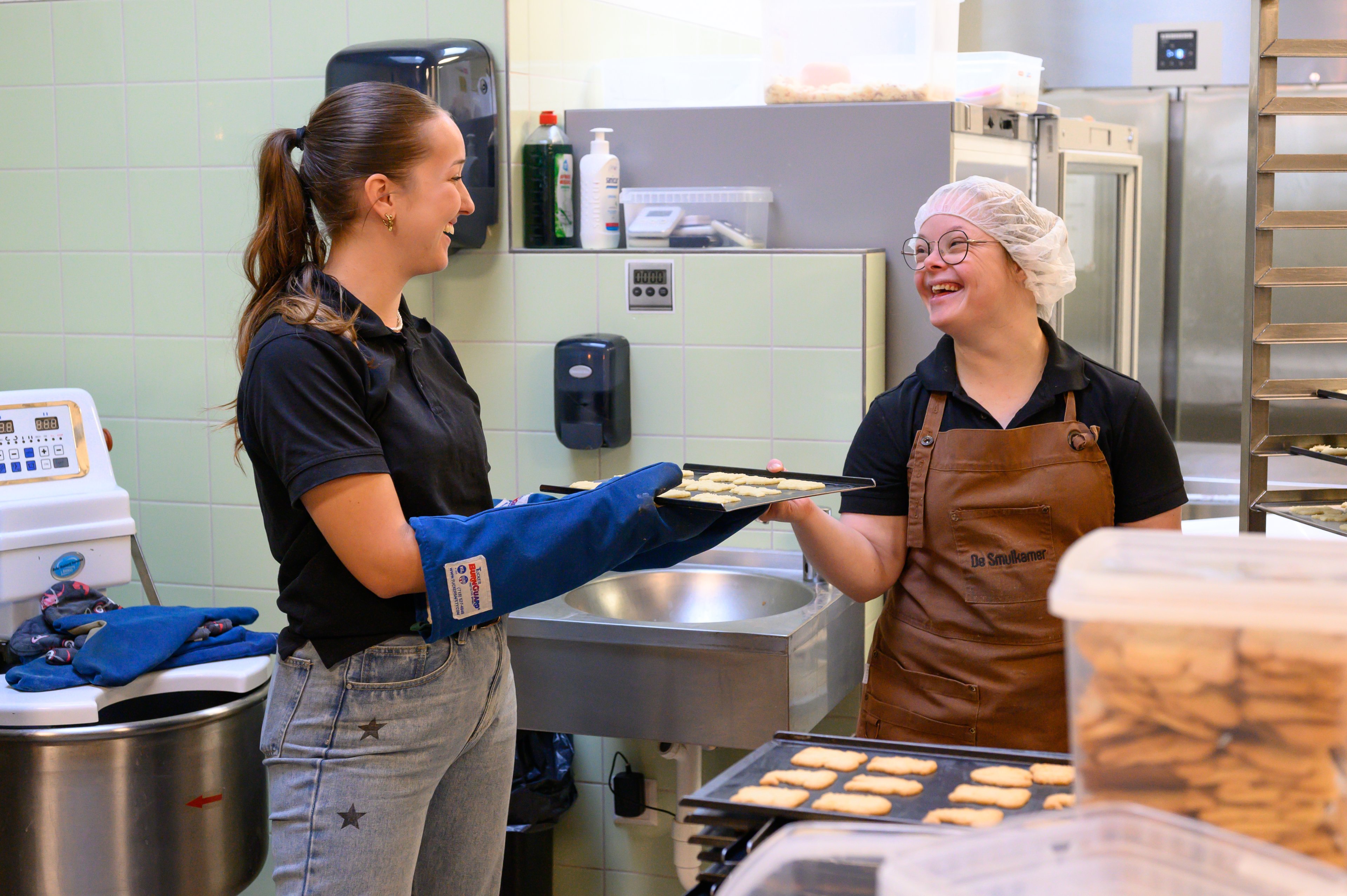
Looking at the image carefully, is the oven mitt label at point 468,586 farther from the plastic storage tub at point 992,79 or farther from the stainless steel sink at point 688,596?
the plastic storage tub at point 992,79

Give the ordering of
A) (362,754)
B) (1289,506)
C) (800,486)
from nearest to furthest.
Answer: (362,754), (800,486), (1289,506)

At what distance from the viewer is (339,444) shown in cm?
155

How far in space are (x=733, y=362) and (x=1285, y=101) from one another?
1183 millimetres

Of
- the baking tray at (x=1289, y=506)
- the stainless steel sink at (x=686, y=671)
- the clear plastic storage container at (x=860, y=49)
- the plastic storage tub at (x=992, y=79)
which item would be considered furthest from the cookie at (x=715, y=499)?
the plastic storage tub at (x=992, y=79)

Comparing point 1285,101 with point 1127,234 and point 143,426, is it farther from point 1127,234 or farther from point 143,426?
point 143,426

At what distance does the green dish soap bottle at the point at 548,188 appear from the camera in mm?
2873

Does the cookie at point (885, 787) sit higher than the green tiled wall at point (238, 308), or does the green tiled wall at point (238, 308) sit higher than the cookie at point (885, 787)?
the green tiled wall at point (238, 308)

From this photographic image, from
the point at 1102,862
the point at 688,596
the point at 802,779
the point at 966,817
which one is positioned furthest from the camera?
the point at 688,596

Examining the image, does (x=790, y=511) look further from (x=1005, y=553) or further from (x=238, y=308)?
(x=238, y=308)

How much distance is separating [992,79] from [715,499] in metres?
1.65

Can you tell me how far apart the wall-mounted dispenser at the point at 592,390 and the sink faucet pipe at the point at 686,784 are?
2.24 feet

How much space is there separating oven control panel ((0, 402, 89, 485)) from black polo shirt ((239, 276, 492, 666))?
49.6 inches

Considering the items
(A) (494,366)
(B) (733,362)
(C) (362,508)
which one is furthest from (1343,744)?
(A) (494,366)

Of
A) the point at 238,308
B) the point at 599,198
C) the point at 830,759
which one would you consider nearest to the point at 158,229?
the point at 238,308
